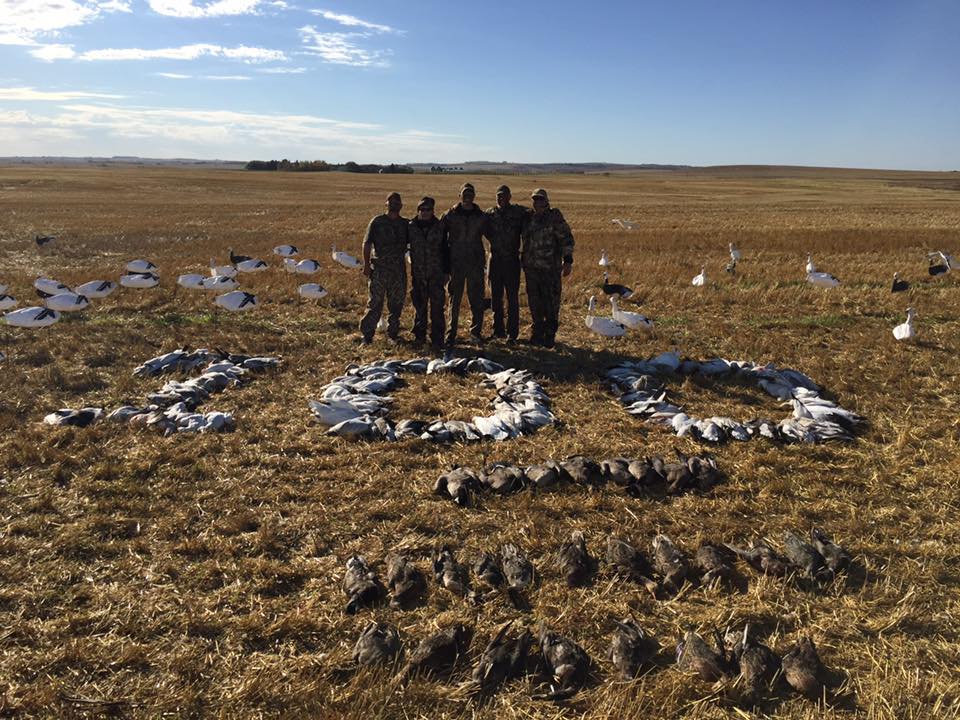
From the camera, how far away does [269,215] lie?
33812 mm

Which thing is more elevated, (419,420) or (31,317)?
(31,317)

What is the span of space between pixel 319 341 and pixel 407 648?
25.2ft

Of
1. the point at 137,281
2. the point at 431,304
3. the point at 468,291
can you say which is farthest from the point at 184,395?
the point at 137,281

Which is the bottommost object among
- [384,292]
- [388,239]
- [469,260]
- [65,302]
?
[65,302]

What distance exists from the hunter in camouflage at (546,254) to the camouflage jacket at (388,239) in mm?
1987

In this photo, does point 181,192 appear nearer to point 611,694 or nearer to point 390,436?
point 390,436

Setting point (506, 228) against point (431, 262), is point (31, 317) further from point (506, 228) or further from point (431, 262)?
point (506, 228)

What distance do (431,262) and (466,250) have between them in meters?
0.60

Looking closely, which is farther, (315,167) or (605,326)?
(315,167)

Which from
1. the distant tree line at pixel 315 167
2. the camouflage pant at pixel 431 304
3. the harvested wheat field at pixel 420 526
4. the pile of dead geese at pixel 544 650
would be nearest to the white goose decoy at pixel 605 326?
the harvested wheat field at pixel 420 526

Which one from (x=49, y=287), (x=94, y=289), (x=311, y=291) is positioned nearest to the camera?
(x=49, y=287)

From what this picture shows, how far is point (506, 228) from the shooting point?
395 inches

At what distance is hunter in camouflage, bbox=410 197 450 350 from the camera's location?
33.2ft

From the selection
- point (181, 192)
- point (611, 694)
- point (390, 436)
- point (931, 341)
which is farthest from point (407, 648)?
point (181, 192)
